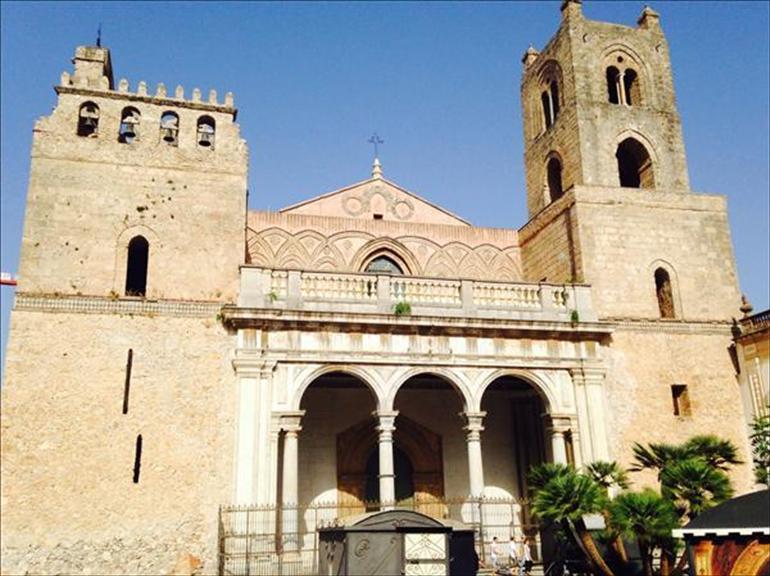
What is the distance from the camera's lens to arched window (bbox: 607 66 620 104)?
77.2ft

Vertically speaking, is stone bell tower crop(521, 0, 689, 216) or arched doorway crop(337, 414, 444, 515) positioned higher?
stone bell tower crop(521, 0, 689, 216)

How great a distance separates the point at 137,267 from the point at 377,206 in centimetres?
881

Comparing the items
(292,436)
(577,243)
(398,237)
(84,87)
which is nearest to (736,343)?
(577,243)

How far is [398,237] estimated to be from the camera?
2361 cm

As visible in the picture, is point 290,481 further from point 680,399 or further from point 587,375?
point 680,399

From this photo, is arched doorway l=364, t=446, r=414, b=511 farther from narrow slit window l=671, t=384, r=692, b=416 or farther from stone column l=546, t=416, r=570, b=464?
narrow slit window l=671, t=384, r=692, b=416

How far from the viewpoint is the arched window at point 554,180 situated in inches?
945

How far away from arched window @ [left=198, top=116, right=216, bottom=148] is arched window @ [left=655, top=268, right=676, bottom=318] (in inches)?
473

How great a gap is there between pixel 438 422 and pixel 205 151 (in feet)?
30.6

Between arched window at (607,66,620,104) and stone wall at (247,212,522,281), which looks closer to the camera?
stone wall at (247,212,522,281)

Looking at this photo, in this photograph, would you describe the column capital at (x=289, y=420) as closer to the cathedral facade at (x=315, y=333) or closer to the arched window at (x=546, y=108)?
the cathedral facade at (x=315, y=333)

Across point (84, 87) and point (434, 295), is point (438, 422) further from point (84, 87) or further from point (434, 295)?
point (84, 87)

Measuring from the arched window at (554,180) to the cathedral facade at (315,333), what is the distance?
0.15 metres

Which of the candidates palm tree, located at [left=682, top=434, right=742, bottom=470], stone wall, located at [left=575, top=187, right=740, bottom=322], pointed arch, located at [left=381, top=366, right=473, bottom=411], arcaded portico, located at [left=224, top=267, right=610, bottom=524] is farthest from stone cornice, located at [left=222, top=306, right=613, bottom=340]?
palm tree, located at [left=682, top=434, right=742, bottom=470]
